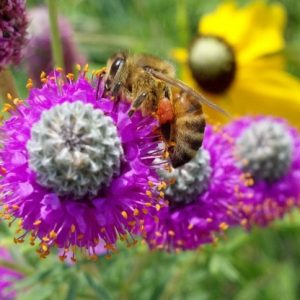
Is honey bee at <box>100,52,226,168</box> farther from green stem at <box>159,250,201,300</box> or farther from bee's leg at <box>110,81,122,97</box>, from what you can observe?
green stem at <box>159,250,201,300</box>

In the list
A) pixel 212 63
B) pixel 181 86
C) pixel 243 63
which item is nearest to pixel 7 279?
pixel 181 86

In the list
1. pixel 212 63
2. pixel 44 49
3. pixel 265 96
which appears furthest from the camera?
pixel 265 96

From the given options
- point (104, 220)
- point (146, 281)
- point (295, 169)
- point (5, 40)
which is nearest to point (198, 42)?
point (295, 169)

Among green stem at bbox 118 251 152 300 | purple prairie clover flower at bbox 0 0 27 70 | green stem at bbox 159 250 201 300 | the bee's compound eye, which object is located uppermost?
purple prairie clover flower at bbox 0 0 27 70

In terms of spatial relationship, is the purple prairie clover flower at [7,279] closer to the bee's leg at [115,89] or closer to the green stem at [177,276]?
the green stem at [177,276]

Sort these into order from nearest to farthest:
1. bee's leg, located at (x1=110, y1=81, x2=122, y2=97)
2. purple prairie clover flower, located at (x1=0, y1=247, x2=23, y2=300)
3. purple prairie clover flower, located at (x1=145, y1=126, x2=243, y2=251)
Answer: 1. bee's leg, located at (x1=110, y1=81, x2=122, y2=97)
2. purple prairie clover flower, located at (x1=145, y1=126, x2=243, y2=251)
3. purple prairie clover flower, located at (x1=0, y1=247, x2=23, y2=300)

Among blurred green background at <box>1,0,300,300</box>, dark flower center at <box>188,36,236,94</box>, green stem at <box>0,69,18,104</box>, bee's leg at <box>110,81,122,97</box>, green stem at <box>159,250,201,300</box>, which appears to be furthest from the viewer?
dark flower center at <box>188,36,236,94</box>

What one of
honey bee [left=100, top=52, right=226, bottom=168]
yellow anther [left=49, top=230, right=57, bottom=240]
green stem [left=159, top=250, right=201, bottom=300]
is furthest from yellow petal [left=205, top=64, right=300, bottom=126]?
yellow anther [left=49, top=230, right=57, bottom=240]

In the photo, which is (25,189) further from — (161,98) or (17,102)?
(161,98)
